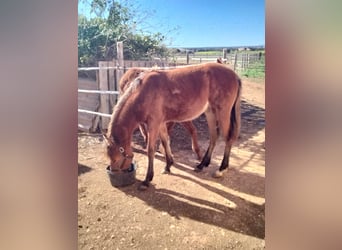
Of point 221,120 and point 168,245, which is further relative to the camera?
point 221,120

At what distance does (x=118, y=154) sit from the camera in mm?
1176

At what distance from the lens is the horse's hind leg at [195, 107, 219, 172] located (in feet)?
3.83

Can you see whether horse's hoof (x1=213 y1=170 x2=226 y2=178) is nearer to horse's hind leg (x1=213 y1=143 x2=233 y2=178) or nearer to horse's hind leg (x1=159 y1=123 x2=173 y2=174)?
horse's hind leg (x1=213 y1=143 x2=233 y2=178)

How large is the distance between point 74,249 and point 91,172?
30 centimetres

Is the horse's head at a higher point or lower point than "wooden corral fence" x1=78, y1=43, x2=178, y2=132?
lower

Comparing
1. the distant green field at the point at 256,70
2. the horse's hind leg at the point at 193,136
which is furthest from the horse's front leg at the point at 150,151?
the distant green field at the point at 256,70

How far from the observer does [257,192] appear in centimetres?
114

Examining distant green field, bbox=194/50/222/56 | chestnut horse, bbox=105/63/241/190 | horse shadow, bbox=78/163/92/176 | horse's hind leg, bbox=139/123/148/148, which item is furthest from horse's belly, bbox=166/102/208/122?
horse shadow, bbox=78/163/92/176

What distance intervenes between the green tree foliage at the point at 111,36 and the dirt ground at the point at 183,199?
0.32m

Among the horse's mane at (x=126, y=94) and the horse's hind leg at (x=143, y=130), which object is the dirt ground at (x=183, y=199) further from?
the horse's mane at (x=126, y=94)

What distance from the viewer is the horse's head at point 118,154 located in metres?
1.17
